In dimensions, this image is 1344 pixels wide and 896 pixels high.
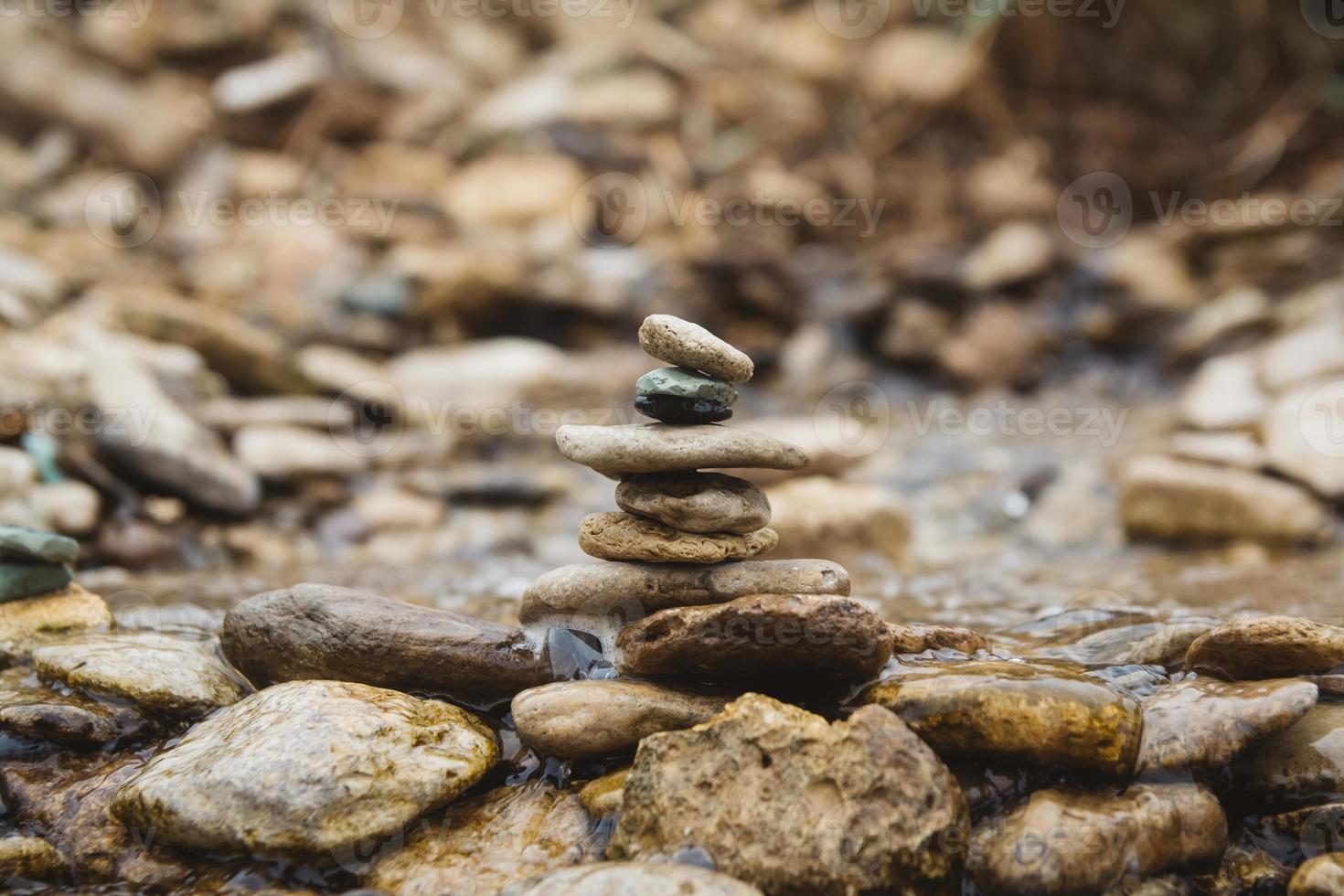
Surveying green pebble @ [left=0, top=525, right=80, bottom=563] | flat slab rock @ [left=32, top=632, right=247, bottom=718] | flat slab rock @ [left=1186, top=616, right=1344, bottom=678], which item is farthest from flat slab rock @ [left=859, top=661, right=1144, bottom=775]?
green pebble @ [left=0, top=525, right=80, bottom=563]

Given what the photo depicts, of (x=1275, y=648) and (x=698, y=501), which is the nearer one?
(x=1275, y=648)

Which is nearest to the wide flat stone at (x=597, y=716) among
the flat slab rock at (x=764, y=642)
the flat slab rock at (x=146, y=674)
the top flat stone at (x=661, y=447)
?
the flat slab rock at (x=764, y=642)

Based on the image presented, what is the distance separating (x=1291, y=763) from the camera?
283cm

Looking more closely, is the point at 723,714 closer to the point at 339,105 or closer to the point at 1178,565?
the point at 1178,565

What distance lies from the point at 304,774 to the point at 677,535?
1.71 meters

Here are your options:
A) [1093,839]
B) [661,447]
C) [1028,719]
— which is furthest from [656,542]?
[1093,839]

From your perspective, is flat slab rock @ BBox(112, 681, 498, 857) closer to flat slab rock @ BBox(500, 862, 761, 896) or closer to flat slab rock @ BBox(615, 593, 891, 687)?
flat slab rock @ BBox(500, 862, 761, 896)

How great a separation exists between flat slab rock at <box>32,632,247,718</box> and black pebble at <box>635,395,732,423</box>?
7.25ft

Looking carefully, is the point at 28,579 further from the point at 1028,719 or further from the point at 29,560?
the point at 1028,719

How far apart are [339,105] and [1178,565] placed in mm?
18511

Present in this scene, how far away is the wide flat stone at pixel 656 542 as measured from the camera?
3572mm

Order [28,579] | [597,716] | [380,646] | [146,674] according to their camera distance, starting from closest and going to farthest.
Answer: [597,716]
[146,674]
[380,646]
[28,579]

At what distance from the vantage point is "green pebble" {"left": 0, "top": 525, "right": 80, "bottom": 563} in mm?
3895

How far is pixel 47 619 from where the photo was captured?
155 inches
